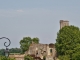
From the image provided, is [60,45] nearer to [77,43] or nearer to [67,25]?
[77,43]

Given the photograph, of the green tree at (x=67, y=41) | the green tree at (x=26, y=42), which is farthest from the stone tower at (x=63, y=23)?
the green tree at (x=26, y=42)

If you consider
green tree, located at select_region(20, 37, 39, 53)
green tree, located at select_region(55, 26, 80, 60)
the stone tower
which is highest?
the stone tower

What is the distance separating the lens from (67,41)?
8712 centimetres

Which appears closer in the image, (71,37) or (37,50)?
(71,37)

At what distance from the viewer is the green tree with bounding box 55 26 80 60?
85.6 metres

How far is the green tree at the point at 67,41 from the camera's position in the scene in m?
85.6

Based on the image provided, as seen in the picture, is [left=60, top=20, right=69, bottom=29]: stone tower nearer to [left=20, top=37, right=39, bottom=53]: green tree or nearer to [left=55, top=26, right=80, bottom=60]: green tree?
[left=55, top=26, right=80, bottom=60]: green tree

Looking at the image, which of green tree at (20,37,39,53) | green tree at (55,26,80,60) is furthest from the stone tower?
green tree at (20,37,39,53)

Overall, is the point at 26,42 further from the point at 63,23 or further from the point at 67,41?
the point at 67,41

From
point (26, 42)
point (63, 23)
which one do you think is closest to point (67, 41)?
point (63, 23)

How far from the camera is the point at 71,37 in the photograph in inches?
3447

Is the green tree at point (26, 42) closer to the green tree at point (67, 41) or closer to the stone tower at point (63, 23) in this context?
the stone tower at point (63, 23)

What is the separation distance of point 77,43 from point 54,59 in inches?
200

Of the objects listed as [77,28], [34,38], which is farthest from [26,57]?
[34,38]
